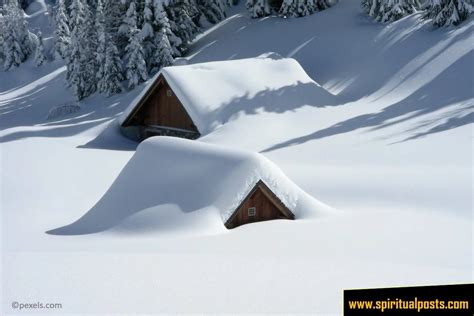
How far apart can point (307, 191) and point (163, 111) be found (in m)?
13.9

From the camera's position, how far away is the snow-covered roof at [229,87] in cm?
2553

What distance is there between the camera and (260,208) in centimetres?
1232

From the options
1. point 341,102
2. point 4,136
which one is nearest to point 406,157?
point 341,102

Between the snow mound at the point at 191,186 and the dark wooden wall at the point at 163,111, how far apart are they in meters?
13.7

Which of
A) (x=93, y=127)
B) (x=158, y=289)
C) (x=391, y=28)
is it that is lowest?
(x=93, y=127)

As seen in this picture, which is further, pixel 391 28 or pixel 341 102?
pixel 391 28

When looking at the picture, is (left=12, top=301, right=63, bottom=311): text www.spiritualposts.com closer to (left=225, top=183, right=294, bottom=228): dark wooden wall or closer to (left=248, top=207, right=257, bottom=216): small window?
(left=225, top=183, right=294, bottom=228): dark wooden wall

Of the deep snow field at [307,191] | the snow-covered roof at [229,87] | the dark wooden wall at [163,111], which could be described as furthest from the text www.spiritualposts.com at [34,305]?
the dark wooden wall at [163,111]

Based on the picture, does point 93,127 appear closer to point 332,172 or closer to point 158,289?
point 332,172

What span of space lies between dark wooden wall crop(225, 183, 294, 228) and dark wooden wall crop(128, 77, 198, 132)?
47.7 feet

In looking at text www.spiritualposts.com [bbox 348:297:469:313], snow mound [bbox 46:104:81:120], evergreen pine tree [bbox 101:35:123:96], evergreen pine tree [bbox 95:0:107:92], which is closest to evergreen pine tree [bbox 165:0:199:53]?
evergreen pine tree [bbox 101:35:123:96]

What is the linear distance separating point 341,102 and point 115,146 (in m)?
12.1

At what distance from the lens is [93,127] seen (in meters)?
31.1

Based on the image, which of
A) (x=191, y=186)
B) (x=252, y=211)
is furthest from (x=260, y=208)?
(x=191, y=186)
